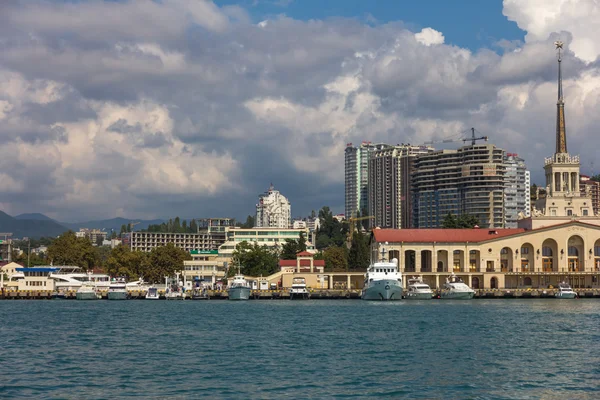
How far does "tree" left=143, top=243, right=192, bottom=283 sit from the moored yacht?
45489 mm

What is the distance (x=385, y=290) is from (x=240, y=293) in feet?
68.7

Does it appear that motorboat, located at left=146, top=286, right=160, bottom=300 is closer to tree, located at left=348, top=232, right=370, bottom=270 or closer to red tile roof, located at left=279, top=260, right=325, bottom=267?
red tile roof, located at left=279, top=260, right=325, bottom=267

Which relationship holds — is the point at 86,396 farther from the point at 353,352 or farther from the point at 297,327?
the point at 297,327

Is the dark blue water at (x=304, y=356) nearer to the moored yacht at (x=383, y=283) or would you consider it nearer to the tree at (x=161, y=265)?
the moored yacht at (x=383, y=283)

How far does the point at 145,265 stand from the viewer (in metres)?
144

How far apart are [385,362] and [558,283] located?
88.1 meters

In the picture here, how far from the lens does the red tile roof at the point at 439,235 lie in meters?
128

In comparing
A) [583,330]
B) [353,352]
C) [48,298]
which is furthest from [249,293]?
[353,352]

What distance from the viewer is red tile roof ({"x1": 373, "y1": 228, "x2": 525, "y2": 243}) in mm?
128375

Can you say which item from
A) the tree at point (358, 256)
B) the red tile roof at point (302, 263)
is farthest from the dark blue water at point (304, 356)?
the tree at point (358, 256)

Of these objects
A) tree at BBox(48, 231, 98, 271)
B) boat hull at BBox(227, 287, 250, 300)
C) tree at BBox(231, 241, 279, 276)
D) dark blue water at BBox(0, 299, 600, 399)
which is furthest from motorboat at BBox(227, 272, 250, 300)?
tree at BBox(48, 231, 98, 271)

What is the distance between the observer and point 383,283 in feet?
349

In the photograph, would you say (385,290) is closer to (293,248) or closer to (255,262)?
(255,262)

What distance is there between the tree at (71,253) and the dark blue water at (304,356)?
7561 centimetres
